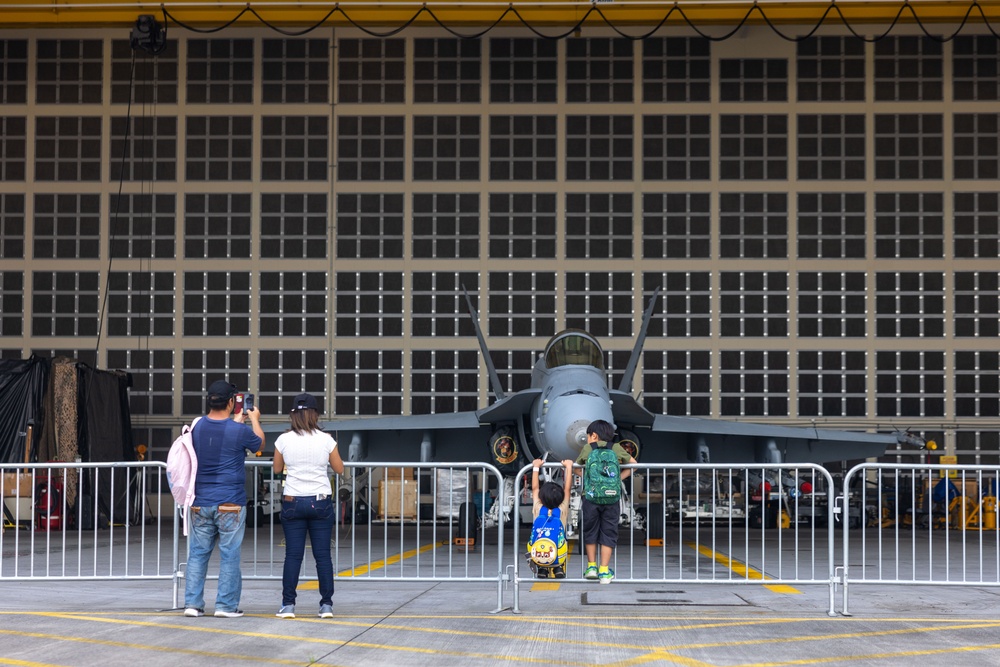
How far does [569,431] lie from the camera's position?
44.6 feet

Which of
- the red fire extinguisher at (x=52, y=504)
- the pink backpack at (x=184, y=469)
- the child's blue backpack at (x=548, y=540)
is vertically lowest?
the red fire extinguisher at (x=52, y=504)

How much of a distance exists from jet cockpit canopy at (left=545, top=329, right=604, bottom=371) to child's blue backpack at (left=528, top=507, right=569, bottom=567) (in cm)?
636

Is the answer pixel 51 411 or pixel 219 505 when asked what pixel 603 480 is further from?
pixel 51 411

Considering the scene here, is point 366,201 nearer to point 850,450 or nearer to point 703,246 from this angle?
point 703,246

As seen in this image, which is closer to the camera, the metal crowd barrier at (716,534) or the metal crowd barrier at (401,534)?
the metal crowd barrier at (716,534)

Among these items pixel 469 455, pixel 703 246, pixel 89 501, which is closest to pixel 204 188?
pixel 89 501

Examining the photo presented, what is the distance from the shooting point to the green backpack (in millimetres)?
9844

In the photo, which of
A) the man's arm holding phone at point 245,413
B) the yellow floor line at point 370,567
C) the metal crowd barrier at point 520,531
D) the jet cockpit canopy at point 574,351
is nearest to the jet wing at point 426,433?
the metal crowd barrier at point 520,531

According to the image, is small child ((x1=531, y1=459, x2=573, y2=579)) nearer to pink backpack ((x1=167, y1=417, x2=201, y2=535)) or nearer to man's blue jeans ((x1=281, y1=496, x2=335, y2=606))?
man's blue jeans ((x1=281, y1=496, x2=335, y2=606))

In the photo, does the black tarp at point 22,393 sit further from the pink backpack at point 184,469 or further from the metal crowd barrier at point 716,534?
the pink backpack at point 184,469

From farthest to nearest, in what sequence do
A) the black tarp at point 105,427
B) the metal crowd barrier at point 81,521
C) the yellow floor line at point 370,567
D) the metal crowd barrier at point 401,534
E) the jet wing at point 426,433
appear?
1. the black tarp at point 105,427
2. the jet wing at point 426,433
3. the metal crowd barrier at point 81,521
4. the yellow floor line at point 370,567
5. the metal crowd barrier at point 401,534

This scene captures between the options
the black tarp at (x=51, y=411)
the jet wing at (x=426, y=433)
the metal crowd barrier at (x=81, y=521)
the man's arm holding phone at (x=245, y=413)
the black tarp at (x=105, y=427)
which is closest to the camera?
the man's arm holding phone at (x=245, y=413)

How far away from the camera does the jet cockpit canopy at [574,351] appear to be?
53.1 ft

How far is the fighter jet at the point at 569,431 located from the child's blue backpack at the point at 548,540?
351cm
